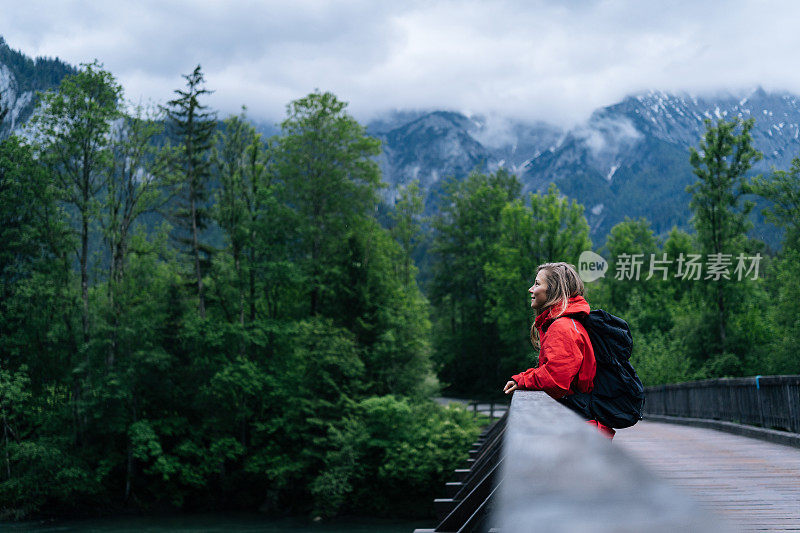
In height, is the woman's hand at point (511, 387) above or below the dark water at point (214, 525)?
above

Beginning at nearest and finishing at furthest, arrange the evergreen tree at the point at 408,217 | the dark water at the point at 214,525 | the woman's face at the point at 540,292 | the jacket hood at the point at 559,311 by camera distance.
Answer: the jacket hood at the point at 559,311, the woman's face at the point at 540,292, the dark water at the point at 214,525, the evergreen tree at the point at 408,217

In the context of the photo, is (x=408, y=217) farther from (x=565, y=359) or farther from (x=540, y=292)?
(x=565, y=359)

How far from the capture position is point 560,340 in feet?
12.0

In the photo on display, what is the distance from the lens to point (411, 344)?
34.8m

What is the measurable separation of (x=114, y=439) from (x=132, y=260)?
9.41 metres

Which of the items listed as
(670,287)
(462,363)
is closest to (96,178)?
(462,363)

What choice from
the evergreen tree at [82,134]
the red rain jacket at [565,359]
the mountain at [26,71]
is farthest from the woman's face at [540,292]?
the mountain at [26,71]

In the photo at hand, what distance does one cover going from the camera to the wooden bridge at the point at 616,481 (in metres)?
0.80

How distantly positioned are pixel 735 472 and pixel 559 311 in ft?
18.1

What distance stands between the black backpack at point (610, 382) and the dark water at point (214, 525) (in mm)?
26465

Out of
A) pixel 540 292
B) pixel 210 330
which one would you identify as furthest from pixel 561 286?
pixel 210 330

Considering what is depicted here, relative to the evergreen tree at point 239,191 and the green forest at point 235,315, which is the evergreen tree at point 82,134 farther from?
the evergreen tree at point 239,191

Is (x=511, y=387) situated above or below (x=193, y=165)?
below

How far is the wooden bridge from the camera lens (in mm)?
803
